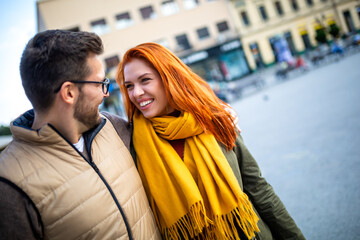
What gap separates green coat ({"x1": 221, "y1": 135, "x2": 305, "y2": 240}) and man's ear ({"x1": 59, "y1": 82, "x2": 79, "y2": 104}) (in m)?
1.12

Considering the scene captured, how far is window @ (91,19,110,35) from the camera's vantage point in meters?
18.1

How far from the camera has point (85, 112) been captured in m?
1.28

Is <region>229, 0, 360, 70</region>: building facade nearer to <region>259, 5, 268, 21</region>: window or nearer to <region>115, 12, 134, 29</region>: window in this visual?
<region>259, 5, 268, 21</region>: window

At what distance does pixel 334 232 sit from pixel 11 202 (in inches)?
112

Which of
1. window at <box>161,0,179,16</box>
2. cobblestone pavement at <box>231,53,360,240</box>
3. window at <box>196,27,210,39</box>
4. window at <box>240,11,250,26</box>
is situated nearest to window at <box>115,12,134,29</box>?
window at <box>161,0,179,16</box>

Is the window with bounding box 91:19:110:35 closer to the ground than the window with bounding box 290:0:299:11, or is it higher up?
higher up

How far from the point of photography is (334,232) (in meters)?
2.14

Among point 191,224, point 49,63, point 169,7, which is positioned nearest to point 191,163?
point 191,224

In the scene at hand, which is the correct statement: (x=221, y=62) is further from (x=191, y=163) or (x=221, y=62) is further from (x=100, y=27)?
(x=191, y=163)

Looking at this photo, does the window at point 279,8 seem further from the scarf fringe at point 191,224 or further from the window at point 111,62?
the scarf fringe at point 191,224

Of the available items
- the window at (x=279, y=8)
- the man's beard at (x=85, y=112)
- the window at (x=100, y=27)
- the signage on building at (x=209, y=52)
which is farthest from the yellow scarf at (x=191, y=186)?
the window at (x=279, y=8)

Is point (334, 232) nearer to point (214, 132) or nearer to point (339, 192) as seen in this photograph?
point (339, 192)

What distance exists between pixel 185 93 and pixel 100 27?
19944 mm

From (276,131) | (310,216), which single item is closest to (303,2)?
(276,131)
